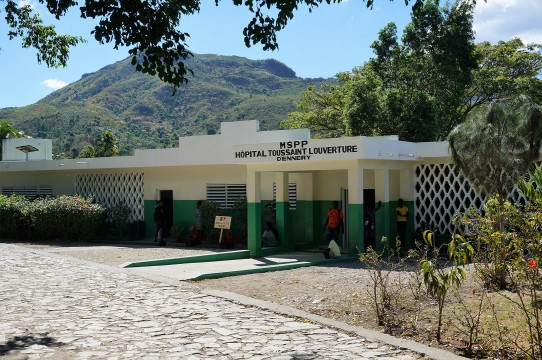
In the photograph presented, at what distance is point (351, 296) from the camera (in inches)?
385

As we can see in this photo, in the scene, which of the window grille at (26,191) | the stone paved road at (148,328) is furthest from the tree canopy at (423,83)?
the stone paved road at (148,328)

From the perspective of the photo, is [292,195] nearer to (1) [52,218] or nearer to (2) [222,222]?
(2) [222,222]

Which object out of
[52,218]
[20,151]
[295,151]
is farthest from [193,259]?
[20,151]

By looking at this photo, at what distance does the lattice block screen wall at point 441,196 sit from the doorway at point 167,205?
8.67m

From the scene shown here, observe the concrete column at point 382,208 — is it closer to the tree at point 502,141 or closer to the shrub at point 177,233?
the tree at point 502,141

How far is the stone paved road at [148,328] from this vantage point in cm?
670

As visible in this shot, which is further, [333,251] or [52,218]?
[52,218]

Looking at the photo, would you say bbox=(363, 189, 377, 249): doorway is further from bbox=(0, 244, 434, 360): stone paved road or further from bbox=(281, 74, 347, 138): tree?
bbox=(281, 74, 347, 138): tree

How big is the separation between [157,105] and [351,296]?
9403 centimetres

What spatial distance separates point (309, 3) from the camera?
8.08m

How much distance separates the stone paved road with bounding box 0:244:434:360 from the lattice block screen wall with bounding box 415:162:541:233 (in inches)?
323

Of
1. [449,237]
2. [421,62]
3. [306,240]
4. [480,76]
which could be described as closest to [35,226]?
[306,240]

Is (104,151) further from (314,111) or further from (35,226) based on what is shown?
(35,226)

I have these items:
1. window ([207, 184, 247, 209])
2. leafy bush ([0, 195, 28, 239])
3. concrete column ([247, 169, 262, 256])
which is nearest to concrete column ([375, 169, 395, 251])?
concrete column ([247, 169, 262, 256])
